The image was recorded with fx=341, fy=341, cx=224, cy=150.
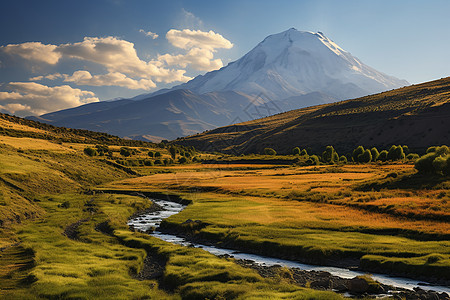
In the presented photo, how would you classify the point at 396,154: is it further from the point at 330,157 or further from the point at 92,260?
the point at 92,260

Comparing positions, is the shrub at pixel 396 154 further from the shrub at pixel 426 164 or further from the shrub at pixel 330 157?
the shrub at pixel 426 164

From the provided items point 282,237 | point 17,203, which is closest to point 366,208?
point 282,237

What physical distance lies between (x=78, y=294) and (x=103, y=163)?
107462mm

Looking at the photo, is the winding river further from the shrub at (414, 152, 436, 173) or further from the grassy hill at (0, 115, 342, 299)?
the shrub at (414, 152, 436, 173)

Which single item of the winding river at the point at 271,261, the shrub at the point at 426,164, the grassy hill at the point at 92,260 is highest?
the shrub at the point at 426,164

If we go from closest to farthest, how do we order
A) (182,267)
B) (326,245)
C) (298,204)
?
(182,267), (326,245), (298,204)

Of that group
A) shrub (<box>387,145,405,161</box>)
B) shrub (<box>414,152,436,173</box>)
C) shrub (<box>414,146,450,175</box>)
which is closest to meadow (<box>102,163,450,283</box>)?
shrub (<box>414,152,436,173</box>)

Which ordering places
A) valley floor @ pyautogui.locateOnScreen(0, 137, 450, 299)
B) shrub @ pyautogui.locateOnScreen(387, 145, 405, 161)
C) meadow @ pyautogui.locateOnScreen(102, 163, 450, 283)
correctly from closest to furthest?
valley floor @ pyautogui.locateOnScreen(0, 137, 450, 299)
meadow @ pyautogui.locateOnScreen(102, 163, 450, 283)
shrub @ pyautogui.locateOnScreen(387, 145, 405, 161)

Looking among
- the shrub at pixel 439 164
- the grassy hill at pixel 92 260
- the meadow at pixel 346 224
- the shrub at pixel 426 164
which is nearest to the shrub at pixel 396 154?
the meadow at pixel 346 224

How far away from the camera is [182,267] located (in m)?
29.2

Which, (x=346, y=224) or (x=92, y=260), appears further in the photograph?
(x=346, y=224)

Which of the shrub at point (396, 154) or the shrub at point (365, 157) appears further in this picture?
the shrub at point (365, 157)

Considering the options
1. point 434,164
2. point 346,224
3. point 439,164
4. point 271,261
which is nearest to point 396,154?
point 434,164

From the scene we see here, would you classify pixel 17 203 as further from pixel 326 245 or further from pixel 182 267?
pixel 326 245
